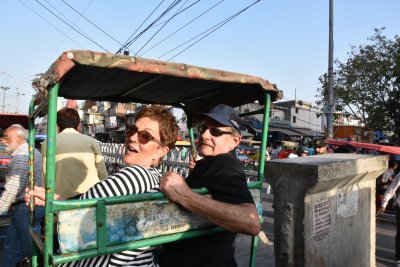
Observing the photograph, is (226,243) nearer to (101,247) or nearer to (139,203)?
(139,203)


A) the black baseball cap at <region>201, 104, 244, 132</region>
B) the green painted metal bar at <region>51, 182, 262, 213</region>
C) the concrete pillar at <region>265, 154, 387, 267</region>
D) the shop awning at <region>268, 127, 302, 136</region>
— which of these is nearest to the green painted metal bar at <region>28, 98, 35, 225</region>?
the green painted metal bar at <region>51, 182, 262, 213</region>

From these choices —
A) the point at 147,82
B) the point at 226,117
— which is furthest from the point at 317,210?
the point at 147,82

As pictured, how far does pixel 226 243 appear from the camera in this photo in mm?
2299

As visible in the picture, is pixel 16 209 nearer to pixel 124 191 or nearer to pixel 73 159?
pixel 73 159

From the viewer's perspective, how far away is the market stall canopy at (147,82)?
73.9 inches

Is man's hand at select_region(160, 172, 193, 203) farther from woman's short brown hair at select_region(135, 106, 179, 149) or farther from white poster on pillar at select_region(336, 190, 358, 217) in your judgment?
white poster on pillar at select_region(336, 190, 358, 217)

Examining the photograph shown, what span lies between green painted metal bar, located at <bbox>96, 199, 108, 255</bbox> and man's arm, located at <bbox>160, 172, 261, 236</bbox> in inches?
13.8

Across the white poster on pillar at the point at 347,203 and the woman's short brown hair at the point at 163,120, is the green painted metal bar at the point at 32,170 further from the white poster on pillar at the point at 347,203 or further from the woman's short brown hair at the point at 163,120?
the white poster on pillar at the point at 347,203

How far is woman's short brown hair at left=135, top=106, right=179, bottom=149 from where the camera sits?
228cm

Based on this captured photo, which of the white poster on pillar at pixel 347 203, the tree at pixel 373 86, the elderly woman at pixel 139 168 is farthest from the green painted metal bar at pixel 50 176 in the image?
the tree at pixel 373 86

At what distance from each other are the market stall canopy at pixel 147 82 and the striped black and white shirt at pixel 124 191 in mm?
567

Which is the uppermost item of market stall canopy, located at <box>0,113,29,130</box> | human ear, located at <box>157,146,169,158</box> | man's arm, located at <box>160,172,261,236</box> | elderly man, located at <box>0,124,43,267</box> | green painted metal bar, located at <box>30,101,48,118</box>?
market stall canopy, located at <box>0,113,29,130</box>

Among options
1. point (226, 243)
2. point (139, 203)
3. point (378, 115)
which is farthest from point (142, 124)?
point (378, 115)

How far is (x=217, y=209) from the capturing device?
1938 mm
